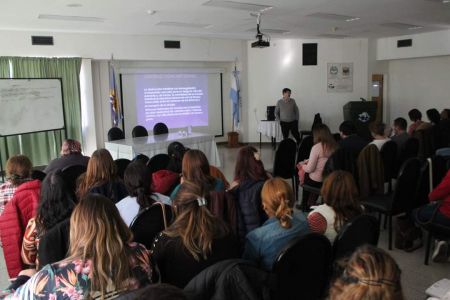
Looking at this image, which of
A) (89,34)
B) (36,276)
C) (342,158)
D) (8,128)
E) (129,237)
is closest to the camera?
(36,276)

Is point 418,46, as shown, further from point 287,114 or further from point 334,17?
point 334,17

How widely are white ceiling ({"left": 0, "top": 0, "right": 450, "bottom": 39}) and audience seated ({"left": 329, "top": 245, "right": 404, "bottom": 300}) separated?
5009 millimetres

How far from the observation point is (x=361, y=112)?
1007 centimetres

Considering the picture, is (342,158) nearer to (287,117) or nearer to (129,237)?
(129,237)

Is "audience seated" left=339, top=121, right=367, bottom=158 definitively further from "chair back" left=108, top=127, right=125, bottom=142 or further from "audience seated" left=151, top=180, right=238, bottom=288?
"chair back" left=108, top=127, right=125, bottom=142

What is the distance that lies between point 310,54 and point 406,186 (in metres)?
7.35

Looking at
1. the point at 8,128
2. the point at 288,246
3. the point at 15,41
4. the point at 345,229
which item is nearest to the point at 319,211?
the point at 345,229

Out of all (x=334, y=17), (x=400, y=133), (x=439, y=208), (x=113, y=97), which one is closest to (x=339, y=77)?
(x=334, y=17)

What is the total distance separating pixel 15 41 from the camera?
24.3 ft

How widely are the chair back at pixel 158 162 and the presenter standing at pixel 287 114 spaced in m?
5.67

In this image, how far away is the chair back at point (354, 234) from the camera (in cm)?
212

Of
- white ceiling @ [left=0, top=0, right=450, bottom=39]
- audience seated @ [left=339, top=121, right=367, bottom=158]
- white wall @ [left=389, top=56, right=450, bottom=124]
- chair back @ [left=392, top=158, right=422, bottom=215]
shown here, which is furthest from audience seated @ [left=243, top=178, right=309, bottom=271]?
white wall @ [left=389, top=56, right=450, bottom=124]

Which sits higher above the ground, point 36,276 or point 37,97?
point 37,97

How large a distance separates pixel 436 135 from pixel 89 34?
661 centimetres
